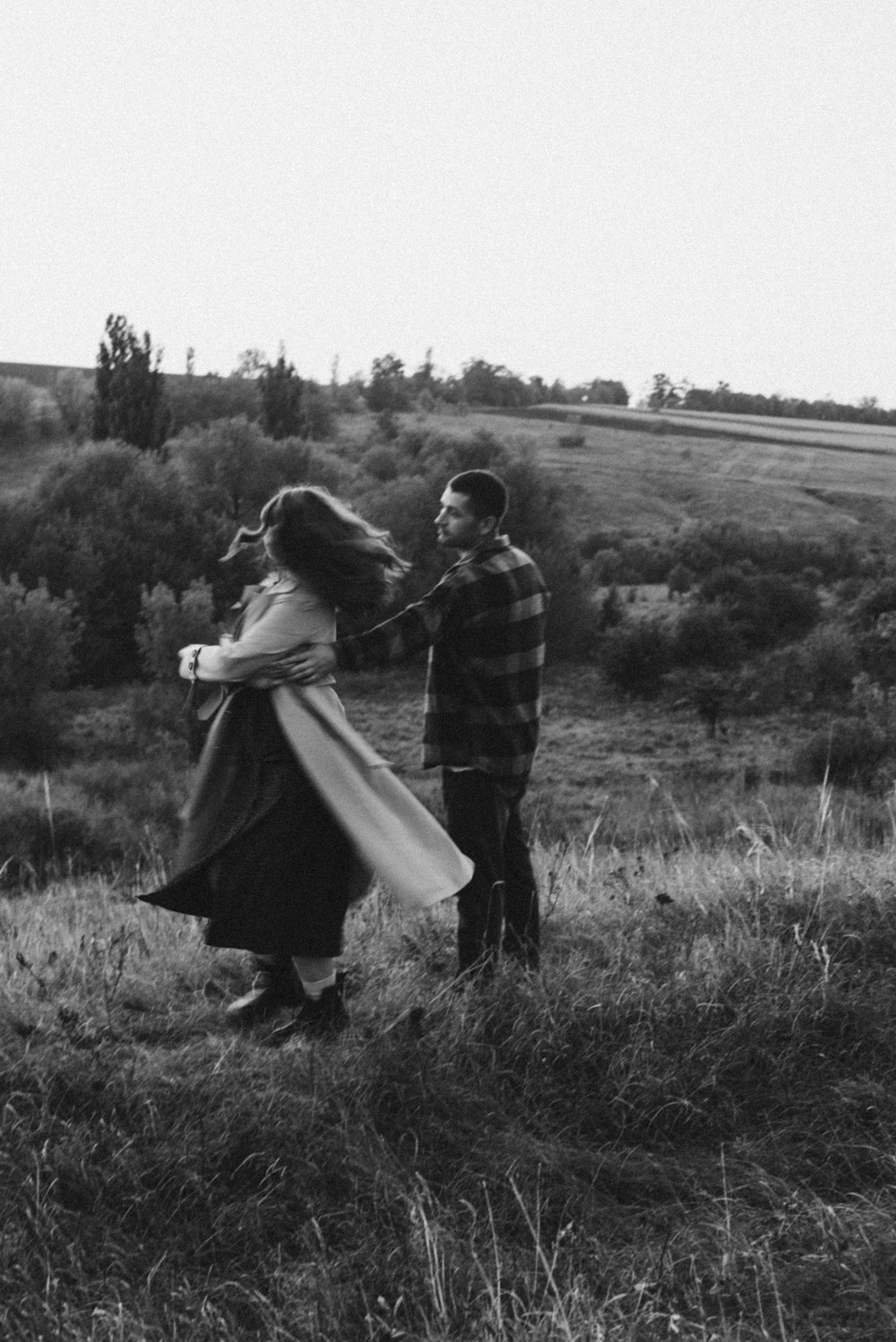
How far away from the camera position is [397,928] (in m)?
4.73

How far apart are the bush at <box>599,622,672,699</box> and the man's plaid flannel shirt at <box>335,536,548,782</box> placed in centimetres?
2816

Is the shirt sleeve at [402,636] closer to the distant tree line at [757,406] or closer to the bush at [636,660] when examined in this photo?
the bush at [636,660]

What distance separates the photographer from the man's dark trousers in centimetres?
417

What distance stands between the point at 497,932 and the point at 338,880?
24.9 inches

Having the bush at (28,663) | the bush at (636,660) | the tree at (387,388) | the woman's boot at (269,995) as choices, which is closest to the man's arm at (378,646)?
the woman's boot at (269,995)

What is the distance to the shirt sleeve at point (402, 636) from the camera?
12.9 feet

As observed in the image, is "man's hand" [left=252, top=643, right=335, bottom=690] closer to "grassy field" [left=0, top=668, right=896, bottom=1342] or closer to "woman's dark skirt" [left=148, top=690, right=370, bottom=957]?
"woman's dark skirt" [left=148, top=690, right=370, bottom=957]

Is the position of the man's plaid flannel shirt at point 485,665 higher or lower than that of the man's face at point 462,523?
lower

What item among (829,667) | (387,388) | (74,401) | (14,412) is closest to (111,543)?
(829,667)

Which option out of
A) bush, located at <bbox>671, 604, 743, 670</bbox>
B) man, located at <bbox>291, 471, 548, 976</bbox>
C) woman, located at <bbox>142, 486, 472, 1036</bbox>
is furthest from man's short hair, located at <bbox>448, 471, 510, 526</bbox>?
bush, located at <bbox>671, 604, 743, 670</bbox>

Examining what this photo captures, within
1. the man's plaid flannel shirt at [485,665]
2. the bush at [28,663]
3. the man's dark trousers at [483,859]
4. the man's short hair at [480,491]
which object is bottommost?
the bush at [28,663]

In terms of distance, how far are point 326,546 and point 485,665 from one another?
772mm

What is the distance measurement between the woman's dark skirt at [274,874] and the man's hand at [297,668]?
0.24 feet

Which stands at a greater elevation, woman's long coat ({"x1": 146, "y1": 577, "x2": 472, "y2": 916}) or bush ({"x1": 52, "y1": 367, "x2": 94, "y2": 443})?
bush ({"x1": 52, "y1": 367, "x2": 94, "y2": 443})
